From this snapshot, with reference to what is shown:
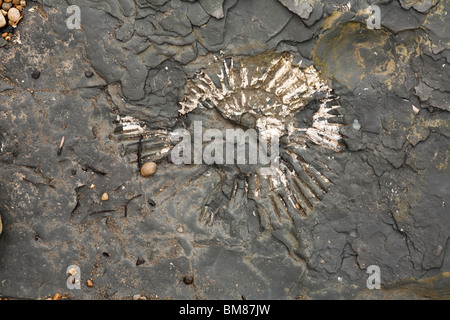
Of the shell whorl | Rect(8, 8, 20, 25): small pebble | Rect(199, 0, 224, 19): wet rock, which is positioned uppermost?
Rect(199, 0, 224, 19): wet rock

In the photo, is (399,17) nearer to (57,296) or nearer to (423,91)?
(423,91)

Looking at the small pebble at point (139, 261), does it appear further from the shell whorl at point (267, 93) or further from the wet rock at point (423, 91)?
the wet rock at point (423, 91)

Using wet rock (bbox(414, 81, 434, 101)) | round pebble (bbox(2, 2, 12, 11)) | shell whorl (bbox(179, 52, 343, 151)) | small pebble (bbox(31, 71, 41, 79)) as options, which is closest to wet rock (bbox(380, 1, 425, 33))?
wet rock (bbox(414, 81, 434, 101))

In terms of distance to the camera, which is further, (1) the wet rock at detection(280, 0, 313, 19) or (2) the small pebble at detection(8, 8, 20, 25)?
(2) the small pebble at detection(8, 8, 20, 25)

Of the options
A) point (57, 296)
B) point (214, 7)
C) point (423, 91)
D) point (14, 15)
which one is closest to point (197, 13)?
point (214, 7)

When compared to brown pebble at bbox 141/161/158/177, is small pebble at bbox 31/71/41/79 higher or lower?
higher

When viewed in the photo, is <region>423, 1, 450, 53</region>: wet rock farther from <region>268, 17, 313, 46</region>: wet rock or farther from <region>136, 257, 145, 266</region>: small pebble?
<region>136, 257, 145, 266</region>: small pebble

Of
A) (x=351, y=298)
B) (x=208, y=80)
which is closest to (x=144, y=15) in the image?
(x=208, y=80)
